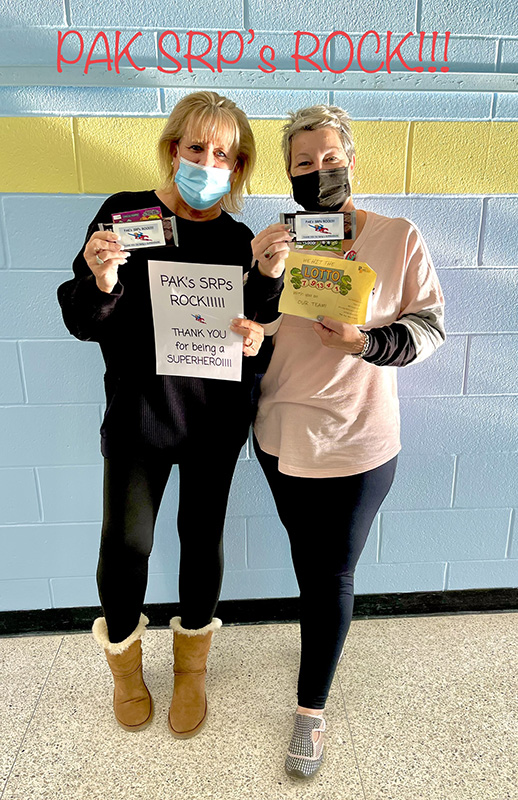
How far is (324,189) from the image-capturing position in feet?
3.89

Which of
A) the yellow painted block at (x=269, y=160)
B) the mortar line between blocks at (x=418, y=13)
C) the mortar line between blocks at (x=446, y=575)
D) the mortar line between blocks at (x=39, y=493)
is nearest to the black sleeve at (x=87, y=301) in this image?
the yellow painted block at (x=269, y=160)

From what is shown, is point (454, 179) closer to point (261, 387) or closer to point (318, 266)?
point (318, 266)

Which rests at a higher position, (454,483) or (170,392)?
(170,392)

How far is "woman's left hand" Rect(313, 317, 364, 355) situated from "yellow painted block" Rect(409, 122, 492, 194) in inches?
24.8

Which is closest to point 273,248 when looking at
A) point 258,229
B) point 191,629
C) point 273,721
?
point 258,229

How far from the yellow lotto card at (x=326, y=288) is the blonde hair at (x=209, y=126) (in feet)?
0.88

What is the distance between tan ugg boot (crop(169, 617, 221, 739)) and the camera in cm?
142

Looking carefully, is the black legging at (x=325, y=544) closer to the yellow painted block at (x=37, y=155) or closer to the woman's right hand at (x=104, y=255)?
the woman's right hand at (x=104, y=255)

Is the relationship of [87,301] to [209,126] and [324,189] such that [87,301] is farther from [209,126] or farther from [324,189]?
[324,189]

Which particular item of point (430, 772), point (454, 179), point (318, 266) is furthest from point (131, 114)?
point (430, 772)

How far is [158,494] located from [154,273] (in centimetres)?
52

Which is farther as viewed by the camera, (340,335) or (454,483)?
(454,483)

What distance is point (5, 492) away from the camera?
1690 millimetres

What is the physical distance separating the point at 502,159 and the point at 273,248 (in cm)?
86
